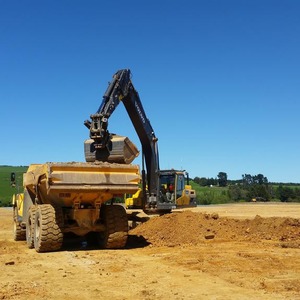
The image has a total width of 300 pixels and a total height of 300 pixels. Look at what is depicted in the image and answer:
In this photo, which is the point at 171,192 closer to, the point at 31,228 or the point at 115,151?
the point at 115,151

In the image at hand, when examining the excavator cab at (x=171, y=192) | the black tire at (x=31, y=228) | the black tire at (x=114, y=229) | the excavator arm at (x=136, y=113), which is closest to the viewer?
the black tire at (x=114, y=229)

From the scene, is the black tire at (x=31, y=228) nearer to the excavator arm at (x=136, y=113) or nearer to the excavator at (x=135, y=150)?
the excavator at (x=135, y=150)

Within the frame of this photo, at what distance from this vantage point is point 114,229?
13.5m

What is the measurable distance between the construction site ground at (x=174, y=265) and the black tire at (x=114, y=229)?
0.35m

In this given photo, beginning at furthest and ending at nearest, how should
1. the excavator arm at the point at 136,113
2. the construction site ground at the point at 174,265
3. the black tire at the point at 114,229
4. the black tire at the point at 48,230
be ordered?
the excavator arm at the point at 136,113
the black tire at the point at 114,229
the black tire at the point at 48,230
the construction site ground at the point at 174,265

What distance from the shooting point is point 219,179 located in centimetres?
12225

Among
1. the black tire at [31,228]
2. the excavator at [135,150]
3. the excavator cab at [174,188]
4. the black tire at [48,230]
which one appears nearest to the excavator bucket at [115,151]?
the excavator at [135,150]

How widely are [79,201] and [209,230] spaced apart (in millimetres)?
5214

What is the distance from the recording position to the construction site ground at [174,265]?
762cm

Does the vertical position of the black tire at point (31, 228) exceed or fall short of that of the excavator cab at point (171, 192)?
it falls short

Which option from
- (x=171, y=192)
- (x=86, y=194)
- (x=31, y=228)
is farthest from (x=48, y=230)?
(x=171, y=192)


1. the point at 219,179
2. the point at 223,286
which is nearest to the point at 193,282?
the point at 223,286

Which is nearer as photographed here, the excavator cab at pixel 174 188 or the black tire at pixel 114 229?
the black tire at pixel 114 229

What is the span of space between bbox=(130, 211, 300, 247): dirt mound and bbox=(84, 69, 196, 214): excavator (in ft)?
8.87
